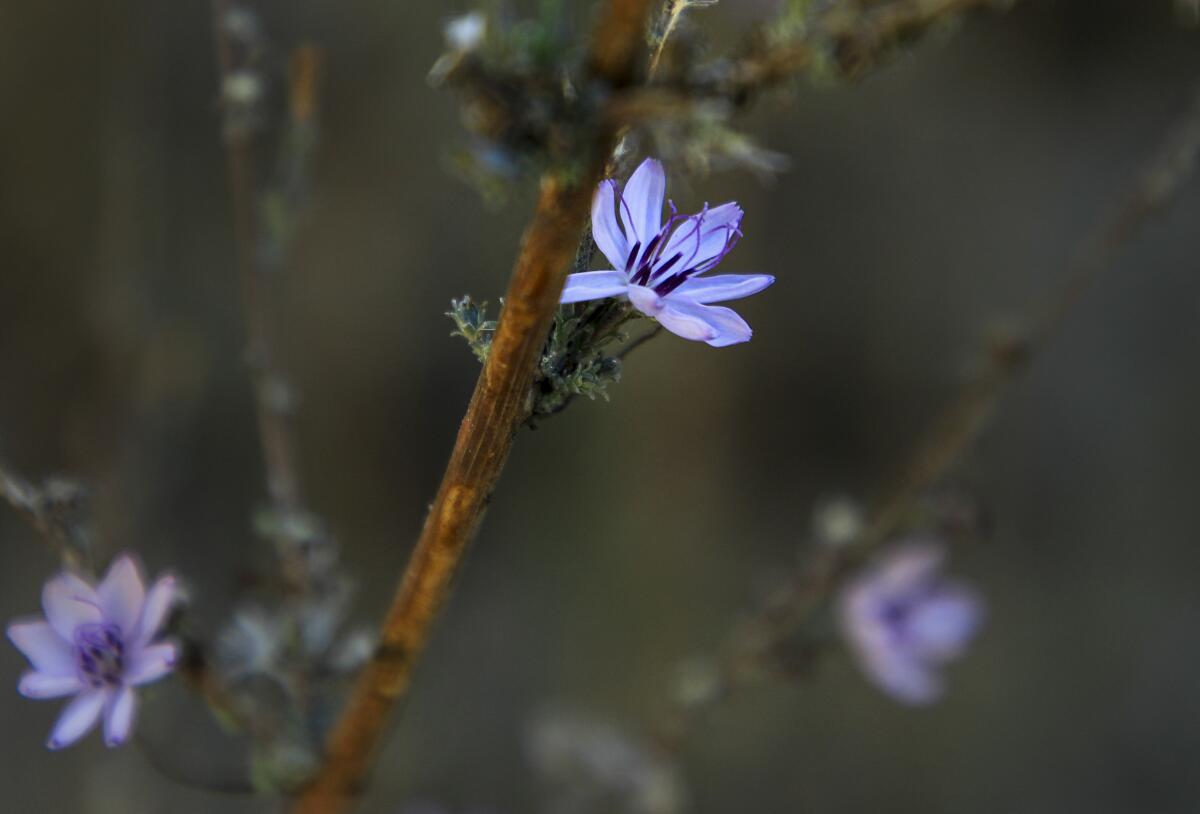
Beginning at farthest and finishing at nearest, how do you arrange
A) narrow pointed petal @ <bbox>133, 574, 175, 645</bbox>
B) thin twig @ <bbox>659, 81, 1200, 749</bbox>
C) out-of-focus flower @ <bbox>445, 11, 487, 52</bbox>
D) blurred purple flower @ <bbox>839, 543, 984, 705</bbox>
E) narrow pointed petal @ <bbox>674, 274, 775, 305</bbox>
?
blurred purple flower @ <bbox>839, 543, 984, 705</bbox>
thin twig @ <bbox>659, 81, 1200, 749</bbox>
narrow pointed petal @ <bbox>133, 574, 175, 645</bbox>
narrow pointed petal @ <bbox>674, 274, 775, 305</bbox>
out-of-focus flower @ <bbox>445, 11, 487, 52</bbox>

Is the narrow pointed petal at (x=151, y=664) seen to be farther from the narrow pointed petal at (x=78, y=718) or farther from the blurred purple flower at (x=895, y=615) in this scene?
the blurred purple flower at (x=895, y=615)

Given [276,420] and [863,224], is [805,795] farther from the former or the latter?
[276,420]

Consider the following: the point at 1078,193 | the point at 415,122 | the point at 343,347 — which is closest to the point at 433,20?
the point at 415,122

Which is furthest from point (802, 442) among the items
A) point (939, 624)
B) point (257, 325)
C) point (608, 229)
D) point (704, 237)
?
point (608, 229)

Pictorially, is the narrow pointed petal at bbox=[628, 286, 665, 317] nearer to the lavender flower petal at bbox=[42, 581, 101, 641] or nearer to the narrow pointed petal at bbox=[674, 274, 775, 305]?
the narrow pointed petal at bbox=[674, 274, 775, 305]

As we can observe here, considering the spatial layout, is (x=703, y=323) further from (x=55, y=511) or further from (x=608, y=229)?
(x=55, y=511)

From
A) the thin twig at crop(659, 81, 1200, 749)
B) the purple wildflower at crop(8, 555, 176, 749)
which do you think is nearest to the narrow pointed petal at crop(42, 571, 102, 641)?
the purple wildflower at crop(8, 555, 176, 749)

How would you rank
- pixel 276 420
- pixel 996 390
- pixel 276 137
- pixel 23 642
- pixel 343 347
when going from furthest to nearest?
1. pixel 343 347
2. pixel 276 137
3. pixel 996 390
4. pixel 276 420
5. pixel 23 642
